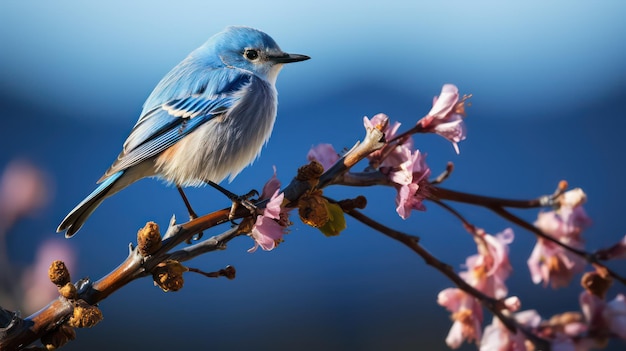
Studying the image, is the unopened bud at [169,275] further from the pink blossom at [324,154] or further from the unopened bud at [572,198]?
the unopened bud at [572,198]

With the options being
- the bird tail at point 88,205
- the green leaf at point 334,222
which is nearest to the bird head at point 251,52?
the bird tail at point 88,205

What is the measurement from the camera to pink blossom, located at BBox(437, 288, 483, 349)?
149 centimetres

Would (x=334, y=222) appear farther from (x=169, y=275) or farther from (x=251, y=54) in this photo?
(x=251, y=54)

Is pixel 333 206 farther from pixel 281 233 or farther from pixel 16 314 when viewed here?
pixel 16 314

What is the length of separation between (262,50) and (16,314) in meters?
1.47

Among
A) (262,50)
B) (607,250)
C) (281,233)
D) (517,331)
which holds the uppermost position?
(262,50)

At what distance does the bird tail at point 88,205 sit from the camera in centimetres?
144

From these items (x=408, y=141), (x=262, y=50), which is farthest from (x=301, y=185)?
(x=262, y=50)

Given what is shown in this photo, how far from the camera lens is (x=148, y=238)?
2.86 feet

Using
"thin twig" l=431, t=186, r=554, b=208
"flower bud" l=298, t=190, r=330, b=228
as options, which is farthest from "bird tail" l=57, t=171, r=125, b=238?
"thin twig" l=431, t=186, r=554, b=208

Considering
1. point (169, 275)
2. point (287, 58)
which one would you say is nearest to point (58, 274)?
point (169, 275)

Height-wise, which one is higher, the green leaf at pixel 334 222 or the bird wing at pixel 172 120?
the bird wing at pixel 172 120

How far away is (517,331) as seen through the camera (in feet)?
4.69

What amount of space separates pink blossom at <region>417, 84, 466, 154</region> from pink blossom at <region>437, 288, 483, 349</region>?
16.6 inches
